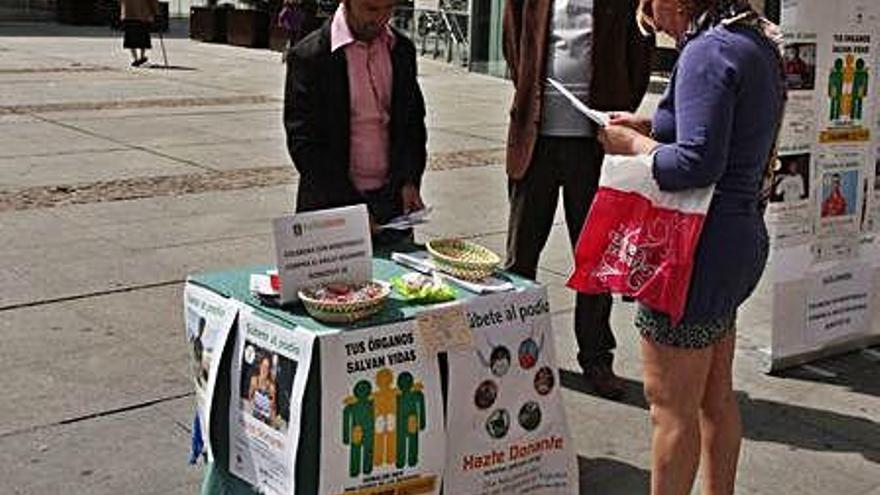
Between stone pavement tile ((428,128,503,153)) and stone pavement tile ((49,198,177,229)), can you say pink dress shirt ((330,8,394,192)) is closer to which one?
stone pavement tile ((49,198,177,229))

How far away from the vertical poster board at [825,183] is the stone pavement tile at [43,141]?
6753 millimetres

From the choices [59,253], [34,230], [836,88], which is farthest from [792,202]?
[34,230]

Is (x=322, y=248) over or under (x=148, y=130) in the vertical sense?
over

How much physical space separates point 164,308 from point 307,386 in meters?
2.91

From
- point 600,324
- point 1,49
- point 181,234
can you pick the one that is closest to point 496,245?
point 181,234

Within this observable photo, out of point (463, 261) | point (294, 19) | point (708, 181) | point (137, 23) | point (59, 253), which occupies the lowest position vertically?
point (59, 253)

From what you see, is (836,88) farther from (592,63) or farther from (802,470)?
(802,470)

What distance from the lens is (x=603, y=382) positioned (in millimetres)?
4676

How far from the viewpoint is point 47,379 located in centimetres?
460

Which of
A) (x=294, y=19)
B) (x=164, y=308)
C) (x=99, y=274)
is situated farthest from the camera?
(x=294, y=19)

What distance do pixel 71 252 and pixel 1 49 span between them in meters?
15.2

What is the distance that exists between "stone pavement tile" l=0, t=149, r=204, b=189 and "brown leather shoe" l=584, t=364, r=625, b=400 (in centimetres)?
518

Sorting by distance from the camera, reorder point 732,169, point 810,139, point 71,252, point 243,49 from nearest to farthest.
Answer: point 732,169, point 810,139, point 71,252, point 243,49

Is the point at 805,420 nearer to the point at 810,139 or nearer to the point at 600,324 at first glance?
the point at 600,324
